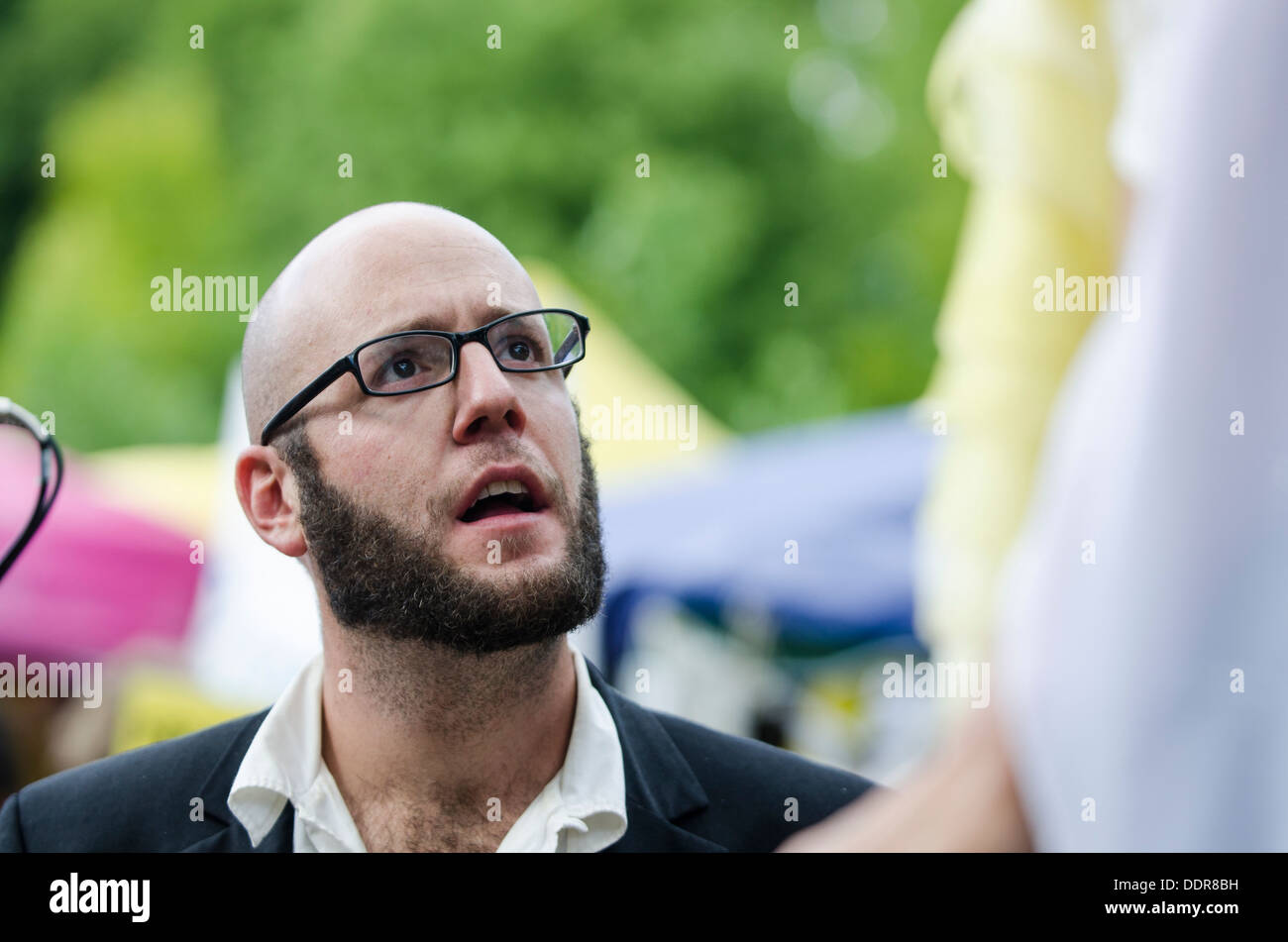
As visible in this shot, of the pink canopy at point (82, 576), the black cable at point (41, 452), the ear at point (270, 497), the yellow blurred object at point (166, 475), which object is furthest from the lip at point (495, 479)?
the yellow blurred object at point (166, 475)

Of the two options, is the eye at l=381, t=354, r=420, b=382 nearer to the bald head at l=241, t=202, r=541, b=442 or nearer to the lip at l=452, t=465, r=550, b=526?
the bald head at l=241, t=202, r=541, b=442

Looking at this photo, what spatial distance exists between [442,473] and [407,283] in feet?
0.74

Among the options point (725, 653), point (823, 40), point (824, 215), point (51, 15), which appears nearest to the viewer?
point (725, 653)

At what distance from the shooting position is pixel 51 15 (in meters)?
4.60

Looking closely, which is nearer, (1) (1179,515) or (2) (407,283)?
(1) (1179,515)

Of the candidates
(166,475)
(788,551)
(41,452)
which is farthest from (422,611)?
(166,475)

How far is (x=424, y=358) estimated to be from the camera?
1.48m

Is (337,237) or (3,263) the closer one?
(337,237)

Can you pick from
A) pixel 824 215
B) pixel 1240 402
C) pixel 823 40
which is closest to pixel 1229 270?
pixel 1240 402

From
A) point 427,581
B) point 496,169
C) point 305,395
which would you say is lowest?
point 427,581

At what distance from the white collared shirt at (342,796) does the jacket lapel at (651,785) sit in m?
0.01

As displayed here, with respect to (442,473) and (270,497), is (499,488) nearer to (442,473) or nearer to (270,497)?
(442,473)
